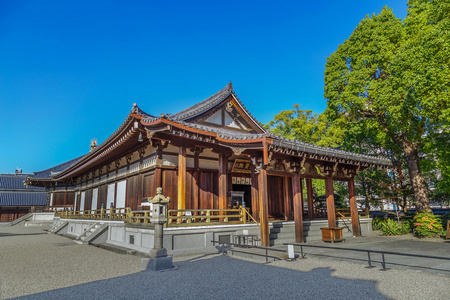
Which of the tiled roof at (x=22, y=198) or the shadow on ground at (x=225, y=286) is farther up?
the tiled roof at (x=22, y=198)

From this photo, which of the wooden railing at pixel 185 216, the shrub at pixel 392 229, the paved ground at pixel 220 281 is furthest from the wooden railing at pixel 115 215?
the shrub at pixel 392 229

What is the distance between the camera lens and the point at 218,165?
1616cm

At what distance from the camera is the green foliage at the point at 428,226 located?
15555 millimetres

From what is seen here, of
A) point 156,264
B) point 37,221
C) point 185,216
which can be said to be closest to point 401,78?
point 185,216

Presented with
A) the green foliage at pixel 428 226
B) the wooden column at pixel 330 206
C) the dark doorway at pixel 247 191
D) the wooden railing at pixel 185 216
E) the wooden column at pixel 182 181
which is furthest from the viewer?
the dark doorway at pixel 247 191

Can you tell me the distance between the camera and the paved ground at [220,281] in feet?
20.0

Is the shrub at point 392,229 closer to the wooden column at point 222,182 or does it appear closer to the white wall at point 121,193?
the wooden column at point 222,182

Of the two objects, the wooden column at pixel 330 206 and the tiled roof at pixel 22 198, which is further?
the tiled roof at pixel 22 198

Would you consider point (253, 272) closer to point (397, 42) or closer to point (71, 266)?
point (71, 266)

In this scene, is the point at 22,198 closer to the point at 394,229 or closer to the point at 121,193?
the point at 121,193

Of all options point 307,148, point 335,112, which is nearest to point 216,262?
point 307,148

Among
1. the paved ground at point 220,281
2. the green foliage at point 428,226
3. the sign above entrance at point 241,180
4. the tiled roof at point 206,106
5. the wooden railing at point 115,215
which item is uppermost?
the tiled roof at point 206,106

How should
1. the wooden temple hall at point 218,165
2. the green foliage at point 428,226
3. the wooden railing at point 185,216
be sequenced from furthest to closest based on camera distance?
the green foliage at point 428,226
the wooden temple hall at point 218,165
the wooden railing at point 185,216

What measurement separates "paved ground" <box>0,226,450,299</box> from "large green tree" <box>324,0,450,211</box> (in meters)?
9.48
